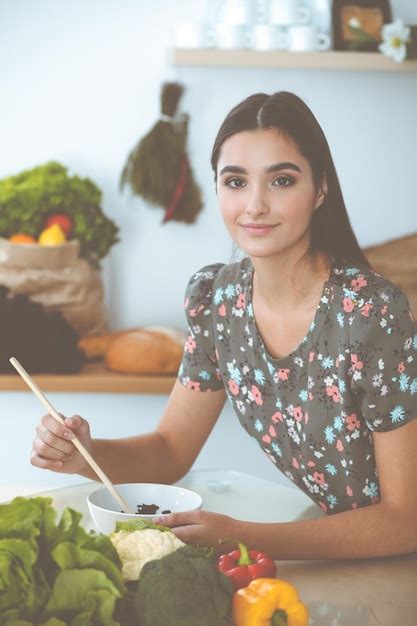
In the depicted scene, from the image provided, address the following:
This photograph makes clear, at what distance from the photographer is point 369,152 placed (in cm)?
311

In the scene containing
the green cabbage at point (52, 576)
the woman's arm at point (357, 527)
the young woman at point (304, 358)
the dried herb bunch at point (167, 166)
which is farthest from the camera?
the dried herb bunch at point (167, 166)

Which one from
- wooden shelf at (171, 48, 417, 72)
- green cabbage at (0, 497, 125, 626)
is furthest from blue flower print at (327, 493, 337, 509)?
wooden shelf at (171, 48, 417, 72)

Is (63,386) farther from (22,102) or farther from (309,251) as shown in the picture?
(309,251)

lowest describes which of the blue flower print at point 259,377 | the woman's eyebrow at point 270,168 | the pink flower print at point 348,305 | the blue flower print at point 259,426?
the blue flower print at point 259,426

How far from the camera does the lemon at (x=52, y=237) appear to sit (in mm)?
2828

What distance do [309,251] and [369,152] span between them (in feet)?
5.40

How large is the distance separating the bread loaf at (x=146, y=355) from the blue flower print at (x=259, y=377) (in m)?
1.21

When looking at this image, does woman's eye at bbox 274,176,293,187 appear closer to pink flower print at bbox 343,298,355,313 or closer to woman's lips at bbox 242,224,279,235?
woman's lips at bbox 242,224,279,235

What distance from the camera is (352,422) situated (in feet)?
4.87

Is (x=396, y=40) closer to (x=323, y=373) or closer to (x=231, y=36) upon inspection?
(x=231, y=36)

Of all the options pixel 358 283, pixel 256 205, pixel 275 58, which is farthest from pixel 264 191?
pixel 275 58

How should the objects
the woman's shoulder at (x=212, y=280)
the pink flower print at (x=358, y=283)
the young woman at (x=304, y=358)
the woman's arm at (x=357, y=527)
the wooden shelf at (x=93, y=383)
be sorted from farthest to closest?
the wooden shelf at (x=93, y=383)
the woman's shoulder at (x=212, y=280)
the pink flower print at (x=358, y=283)
the young woman at (x=304, y=358)
the woman's arm at (x=357, y=527)

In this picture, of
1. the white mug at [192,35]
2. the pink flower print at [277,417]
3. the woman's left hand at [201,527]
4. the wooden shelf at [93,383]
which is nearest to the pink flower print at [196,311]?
the pink flower print at [277,417]

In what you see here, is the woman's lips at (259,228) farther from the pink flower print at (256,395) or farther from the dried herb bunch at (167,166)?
the dried herb bunch at (167,166)
